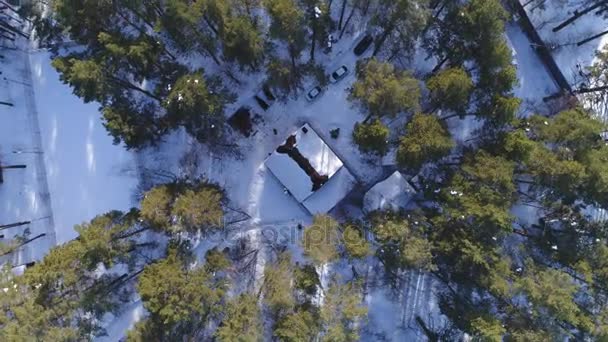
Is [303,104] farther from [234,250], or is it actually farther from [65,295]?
[65,295]

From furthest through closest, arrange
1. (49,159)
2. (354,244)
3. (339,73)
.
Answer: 1. (49,159)
2. (339,73)
3. (354,244)

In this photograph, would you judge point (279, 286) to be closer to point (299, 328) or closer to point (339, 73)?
point (299, 328)

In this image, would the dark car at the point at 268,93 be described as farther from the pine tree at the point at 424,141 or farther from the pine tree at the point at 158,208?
the pine tree at the point at 424,141

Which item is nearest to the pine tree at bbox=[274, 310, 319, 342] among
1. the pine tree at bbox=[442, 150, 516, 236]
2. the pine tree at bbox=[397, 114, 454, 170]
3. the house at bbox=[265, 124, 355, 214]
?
the house at bbox=[265, 124, 355, 214]

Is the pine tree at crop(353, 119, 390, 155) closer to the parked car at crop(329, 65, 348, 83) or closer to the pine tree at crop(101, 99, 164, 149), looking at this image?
the parked car at crop(329, 65, 348, 83)

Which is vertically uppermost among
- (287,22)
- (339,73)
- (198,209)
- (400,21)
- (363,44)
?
(400,21)

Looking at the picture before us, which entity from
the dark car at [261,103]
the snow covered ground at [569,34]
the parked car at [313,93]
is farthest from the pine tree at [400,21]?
the snow covered ground at [569,34]

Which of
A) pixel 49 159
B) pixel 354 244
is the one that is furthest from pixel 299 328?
pixel 49 159
